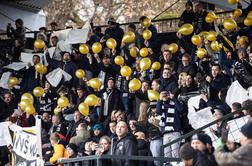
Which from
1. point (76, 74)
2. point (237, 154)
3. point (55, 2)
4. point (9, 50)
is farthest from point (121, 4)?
point (237, 154)

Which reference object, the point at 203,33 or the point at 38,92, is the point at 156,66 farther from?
the point at 38,92

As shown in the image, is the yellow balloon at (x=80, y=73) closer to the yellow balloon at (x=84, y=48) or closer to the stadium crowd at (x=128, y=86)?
the stadium crowd at (x=128, y=86)

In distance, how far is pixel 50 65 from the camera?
22.8 metres

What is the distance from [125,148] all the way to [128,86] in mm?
4939

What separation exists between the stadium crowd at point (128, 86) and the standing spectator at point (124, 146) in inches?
0.7

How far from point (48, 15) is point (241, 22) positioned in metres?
22.0

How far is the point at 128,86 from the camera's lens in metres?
20.1

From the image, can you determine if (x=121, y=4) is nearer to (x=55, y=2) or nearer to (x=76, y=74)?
(x=55, y=2)

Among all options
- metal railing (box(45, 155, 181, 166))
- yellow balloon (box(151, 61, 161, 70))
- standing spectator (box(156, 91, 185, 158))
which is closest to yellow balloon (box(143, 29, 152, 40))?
yellow balloon (box(151, 61, 161, 70))

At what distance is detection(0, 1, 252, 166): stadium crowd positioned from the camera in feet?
55.9

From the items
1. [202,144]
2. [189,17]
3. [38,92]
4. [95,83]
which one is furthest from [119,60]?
[202,144]

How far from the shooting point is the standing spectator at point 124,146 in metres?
15.0

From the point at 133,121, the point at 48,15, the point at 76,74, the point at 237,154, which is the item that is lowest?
the point at 237,154

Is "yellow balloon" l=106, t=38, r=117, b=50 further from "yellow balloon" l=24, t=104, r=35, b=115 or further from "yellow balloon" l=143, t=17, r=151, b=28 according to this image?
"yellow balloon" l=24, t=104, r=35, b=115
